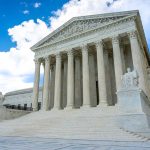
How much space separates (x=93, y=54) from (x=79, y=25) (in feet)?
17.7

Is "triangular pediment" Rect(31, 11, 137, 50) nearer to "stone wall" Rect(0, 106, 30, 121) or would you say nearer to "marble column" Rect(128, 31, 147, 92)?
"marble column" Rect(128, 31, 147, 92)

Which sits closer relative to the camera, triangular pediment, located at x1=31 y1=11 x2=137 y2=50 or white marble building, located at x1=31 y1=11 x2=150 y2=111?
white marble building, located at x1=31 y1=11 x2=150 y2=111

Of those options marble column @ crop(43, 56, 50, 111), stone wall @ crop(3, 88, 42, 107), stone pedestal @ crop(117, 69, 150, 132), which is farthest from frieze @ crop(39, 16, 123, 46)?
stone wall @ crop(3, 88, 42, 107)

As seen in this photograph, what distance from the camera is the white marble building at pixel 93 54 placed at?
24.3 metres

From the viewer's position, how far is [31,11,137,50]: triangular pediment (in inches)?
1033

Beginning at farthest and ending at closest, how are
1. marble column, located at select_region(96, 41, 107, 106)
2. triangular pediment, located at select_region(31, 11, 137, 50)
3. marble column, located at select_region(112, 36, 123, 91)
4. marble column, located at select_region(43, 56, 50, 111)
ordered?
marble column, located at select_region(43, 56, 50, 111), triangular pediment, located at select_region(31, 11, 137, 50), marble column, located at select_region(96, 41, 107, 106), marble column, located at select_region(112, 36, 123, 91)

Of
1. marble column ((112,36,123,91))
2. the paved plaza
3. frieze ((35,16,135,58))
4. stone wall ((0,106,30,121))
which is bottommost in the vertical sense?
the paved plaza

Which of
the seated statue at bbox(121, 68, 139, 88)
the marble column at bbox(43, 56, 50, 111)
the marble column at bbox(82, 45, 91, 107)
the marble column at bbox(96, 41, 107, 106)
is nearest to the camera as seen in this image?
the seated statue at bbox(121, 68, 139, 88)

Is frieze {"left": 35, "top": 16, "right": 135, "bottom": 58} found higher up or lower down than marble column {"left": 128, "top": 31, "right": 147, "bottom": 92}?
higher up

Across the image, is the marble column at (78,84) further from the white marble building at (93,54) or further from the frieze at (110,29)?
the frieze at (110,29)

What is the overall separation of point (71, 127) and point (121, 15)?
17.7 meters

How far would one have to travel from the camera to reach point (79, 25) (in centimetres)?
2956

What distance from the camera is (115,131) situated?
12867 millimetres

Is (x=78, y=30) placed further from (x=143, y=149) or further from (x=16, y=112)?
(x=143, y=149)
